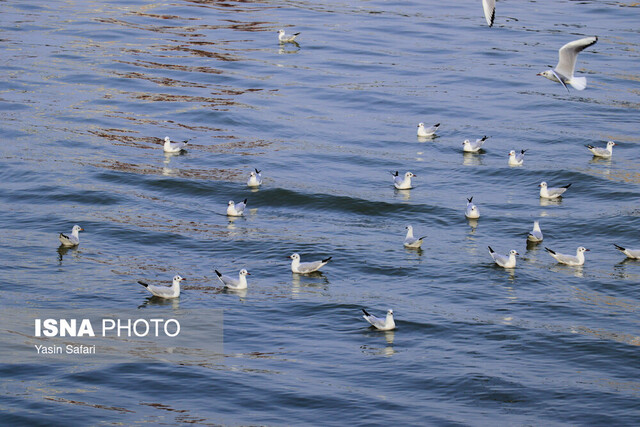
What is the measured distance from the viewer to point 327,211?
29.2m

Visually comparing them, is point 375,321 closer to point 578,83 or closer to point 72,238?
point 578,83

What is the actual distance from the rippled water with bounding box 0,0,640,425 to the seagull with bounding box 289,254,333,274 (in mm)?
304

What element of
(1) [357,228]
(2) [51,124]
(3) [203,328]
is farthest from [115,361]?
(2) [51,124]

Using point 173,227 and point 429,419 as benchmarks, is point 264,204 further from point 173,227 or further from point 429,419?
point 429,419

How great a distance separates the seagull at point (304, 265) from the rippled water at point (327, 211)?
1.00 ft

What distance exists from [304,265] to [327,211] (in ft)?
18.2

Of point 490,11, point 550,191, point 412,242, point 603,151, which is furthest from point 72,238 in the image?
point 603,151

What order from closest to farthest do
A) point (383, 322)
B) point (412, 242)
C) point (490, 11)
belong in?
point (383, 322) → point (490, 11) → point (412, 242)

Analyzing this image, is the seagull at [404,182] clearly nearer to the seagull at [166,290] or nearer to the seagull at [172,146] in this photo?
the seagull at [172,146]

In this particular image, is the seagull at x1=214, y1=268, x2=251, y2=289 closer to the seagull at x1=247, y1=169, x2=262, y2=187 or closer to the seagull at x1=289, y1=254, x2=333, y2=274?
the seagull at x1=289, y1=254, x2=333, y2=274

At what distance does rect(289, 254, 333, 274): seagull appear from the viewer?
23.8 meters

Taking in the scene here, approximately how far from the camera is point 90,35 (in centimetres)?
5006

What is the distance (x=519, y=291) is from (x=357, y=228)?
6031 millimetres

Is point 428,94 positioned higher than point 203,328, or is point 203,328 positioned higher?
point 428,94
